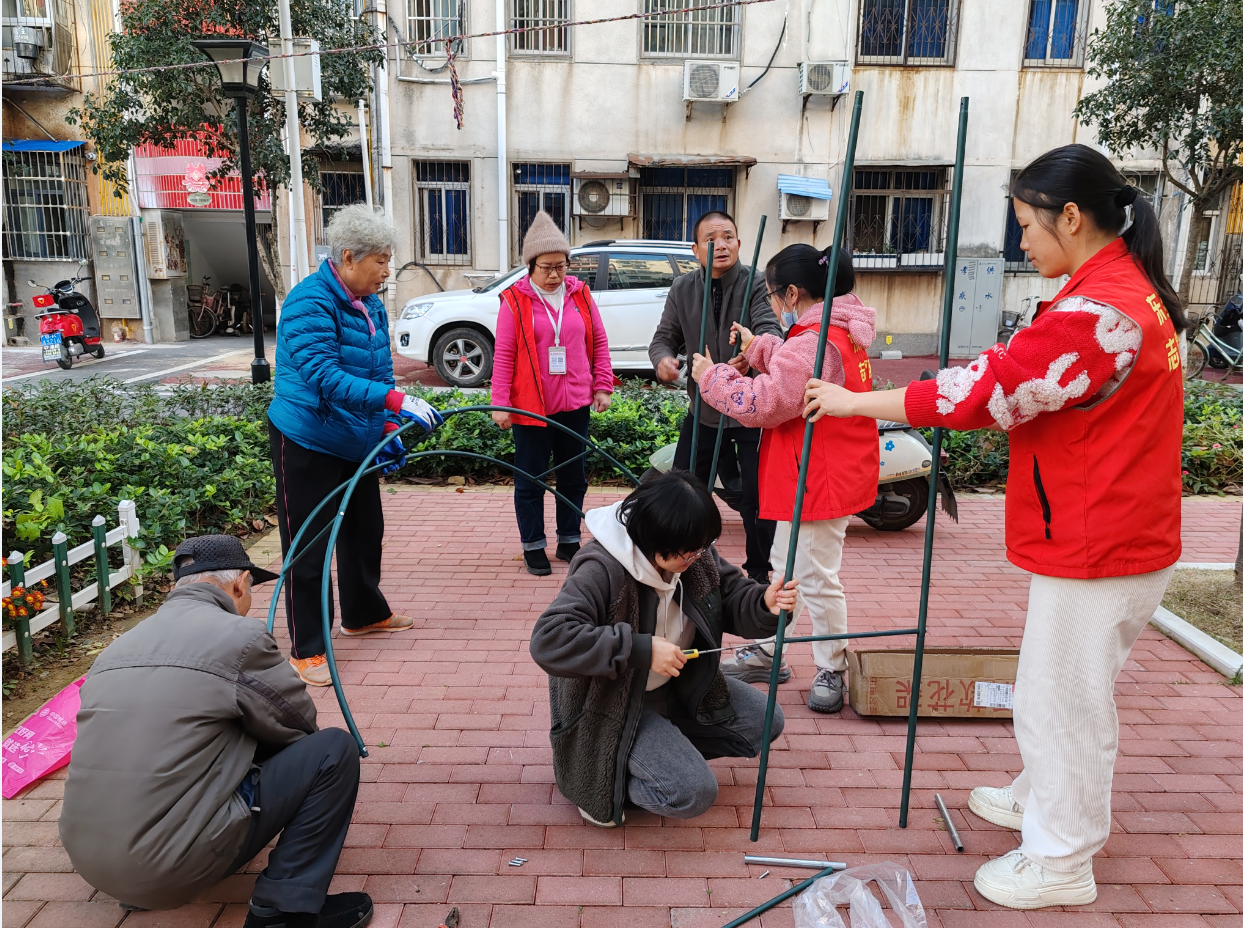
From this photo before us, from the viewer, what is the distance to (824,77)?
13812 millimetres

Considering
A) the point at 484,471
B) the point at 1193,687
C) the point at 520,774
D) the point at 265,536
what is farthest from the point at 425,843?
the point at 484,471

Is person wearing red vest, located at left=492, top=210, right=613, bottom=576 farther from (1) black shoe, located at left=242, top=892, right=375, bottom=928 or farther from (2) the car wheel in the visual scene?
(2) the car wheel

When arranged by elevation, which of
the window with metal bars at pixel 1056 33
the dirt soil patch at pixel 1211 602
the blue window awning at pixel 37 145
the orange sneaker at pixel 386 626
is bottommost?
the orange sneaker at pixel 386 626

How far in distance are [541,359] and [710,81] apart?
1052cm

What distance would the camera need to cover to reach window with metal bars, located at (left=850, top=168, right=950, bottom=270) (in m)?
14.5

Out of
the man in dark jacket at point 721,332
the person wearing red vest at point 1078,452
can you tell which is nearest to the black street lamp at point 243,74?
the man in dark jacket at point 721,332

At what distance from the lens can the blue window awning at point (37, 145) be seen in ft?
48.3

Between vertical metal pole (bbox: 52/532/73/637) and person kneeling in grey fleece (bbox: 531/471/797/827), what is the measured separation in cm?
244

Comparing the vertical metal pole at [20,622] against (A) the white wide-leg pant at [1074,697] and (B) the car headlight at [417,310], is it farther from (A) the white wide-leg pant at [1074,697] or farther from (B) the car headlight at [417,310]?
(B) the car headlight at [417,310]

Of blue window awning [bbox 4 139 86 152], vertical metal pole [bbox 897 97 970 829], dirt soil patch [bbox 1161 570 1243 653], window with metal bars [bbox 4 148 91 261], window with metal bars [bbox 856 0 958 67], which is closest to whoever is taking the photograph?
vertical metal pole [bbox 897 97 970 829]

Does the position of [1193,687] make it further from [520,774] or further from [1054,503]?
[520,774]

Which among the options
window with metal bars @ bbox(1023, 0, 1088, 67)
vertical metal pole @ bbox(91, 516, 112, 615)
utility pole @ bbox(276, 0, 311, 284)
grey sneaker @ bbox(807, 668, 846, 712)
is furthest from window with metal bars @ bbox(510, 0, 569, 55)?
grey sneaker @ bbox(807, 668, 846, 712)

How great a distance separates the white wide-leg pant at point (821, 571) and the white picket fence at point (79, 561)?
2911 millimetres

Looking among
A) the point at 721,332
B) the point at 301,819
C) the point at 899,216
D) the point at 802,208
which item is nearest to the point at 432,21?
the point at 802,208
